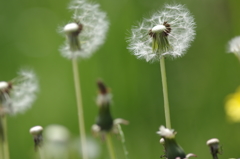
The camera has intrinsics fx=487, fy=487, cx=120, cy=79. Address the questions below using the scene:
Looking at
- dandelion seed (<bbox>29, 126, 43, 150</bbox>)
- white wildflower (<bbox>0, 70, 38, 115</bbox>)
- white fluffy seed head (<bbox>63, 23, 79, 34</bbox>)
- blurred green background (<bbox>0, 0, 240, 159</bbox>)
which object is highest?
blurred green background (<bbox>0, 0, 240, 159</bbox>)

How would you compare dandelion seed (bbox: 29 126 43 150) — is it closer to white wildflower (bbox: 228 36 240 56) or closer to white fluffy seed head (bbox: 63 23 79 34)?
white fluffy seed head (bbox: 63 23 79 34)

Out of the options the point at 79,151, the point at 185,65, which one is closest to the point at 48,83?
the point at 185,65

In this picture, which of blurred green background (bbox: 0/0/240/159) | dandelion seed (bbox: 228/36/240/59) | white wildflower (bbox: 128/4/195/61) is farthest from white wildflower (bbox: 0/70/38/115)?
blurred green background (bbox: 0/0/240/159)

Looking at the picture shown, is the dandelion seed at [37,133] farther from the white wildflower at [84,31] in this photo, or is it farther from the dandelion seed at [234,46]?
the dandelion seed at [234,46]

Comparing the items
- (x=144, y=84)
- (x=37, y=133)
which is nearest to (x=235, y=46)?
(x=37, y=133)

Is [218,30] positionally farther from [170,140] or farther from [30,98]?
[170,140]

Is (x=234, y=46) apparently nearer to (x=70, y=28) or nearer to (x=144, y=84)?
(x=70, y=28)
